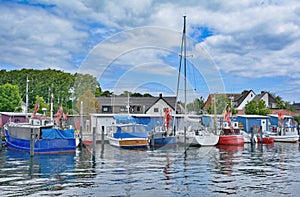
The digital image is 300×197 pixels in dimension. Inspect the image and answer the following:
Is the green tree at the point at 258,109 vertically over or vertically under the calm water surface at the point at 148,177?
over

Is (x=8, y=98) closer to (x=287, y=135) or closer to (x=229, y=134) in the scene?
(x=229, y=134)

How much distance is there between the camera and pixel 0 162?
1214 inches

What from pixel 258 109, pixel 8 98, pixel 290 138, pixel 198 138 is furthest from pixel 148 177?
pixel 8 98

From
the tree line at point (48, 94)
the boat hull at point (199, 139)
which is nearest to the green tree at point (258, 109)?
the tree line at point (48, 94)

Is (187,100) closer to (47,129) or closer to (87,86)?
(87,86)

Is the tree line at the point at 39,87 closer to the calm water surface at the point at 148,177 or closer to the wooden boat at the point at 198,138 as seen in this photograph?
the wooden boat at the point at 198,138

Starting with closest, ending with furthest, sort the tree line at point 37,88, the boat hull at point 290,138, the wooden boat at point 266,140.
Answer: the wooden boat at point 266,140 → the boat hull at point 290,138 → the tree line at point 37,88

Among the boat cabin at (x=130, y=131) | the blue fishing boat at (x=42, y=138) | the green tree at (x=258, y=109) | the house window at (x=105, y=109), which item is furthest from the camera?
the green tree at (x=258, y=109)

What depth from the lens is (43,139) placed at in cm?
3741

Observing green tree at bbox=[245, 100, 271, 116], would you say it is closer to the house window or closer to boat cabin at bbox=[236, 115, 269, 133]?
boat cabin at bbox=[236, 115, 269, 133]

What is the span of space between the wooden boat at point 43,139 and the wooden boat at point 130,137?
688cm

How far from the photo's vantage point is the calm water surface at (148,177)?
18734 millimetres

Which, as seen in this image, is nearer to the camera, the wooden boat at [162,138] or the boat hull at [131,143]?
the boat hull at [131,143]

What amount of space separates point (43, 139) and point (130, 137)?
10933 millimetres
